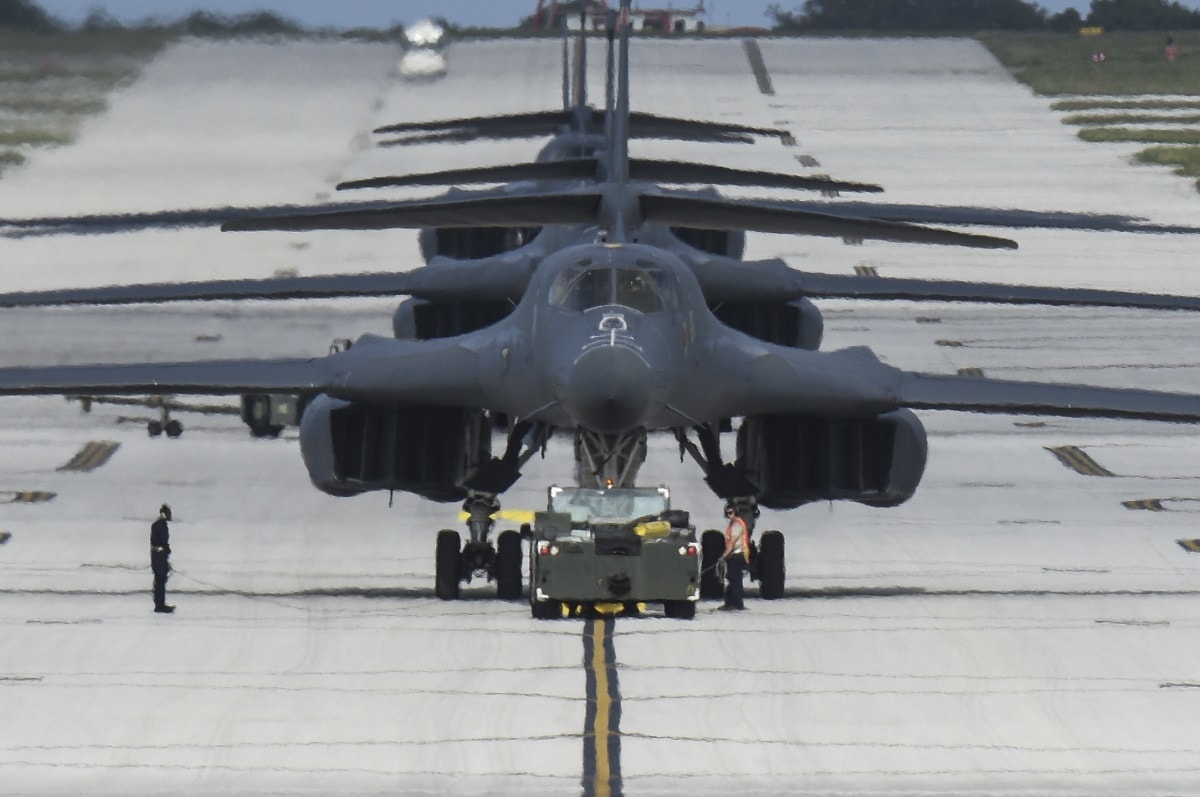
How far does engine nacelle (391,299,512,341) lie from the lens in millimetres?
38000

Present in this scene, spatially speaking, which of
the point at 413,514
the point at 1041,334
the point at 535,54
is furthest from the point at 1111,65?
the point at 413,514

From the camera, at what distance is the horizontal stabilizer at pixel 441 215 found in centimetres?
2841

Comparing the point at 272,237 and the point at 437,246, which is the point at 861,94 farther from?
the point at 437,246

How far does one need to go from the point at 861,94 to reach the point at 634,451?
244ft

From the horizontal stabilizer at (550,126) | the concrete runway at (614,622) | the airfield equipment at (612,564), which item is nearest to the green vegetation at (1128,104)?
the concrete runway at (614,622)

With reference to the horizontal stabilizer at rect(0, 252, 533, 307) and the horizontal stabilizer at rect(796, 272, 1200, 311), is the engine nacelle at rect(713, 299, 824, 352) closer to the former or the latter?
the horizontal stabilizer at rect(796, 272, 1200, 311)

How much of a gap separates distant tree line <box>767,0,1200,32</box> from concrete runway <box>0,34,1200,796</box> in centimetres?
6220

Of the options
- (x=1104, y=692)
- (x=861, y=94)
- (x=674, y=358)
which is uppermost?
(x=674, y=358)

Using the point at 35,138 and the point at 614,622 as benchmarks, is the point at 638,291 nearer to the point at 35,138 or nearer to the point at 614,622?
the point at 614,622

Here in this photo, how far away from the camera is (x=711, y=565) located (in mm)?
27500

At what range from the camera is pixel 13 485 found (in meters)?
35.9

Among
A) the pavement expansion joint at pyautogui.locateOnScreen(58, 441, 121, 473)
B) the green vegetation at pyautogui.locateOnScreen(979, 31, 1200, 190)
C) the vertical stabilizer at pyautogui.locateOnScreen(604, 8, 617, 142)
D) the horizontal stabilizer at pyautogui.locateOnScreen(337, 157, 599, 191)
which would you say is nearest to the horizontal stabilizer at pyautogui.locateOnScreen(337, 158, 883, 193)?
the horizontal stabilizer at pyautogui.locateOnScreen(337, 157, 599, 191)

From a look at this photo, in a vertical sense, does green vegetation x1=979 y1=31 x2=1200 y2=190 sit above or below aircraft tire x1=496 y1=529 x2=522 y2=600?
below

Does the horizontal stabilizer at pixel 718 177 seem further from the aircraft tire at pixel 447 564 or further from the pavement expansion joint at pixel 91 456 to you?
the pavement expansion joint at pixel 91 456
